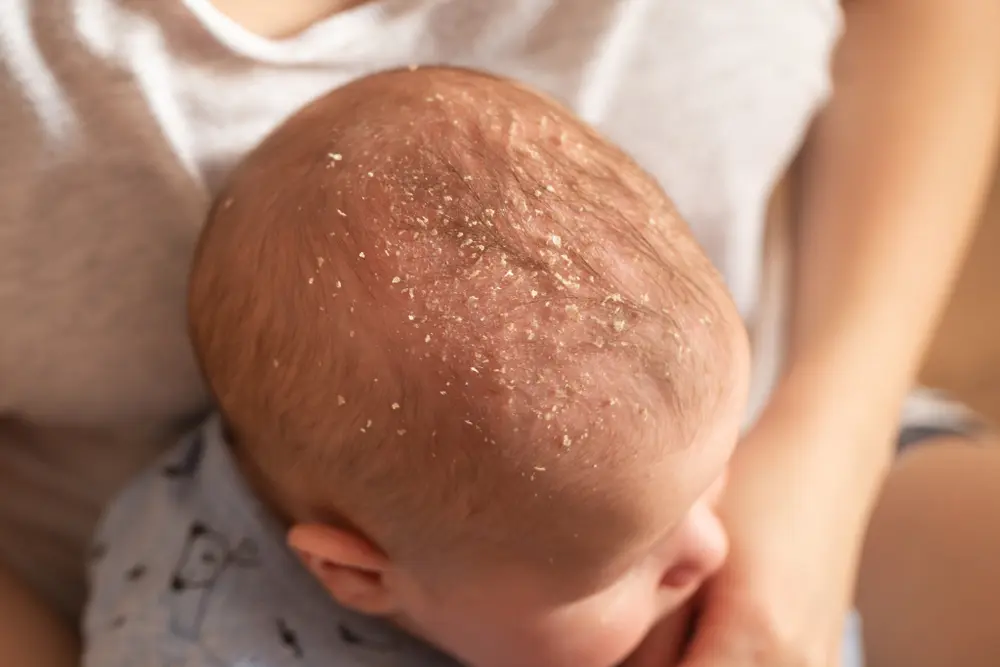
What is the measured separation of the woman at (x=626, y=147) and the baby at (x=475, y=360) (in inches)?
2.4

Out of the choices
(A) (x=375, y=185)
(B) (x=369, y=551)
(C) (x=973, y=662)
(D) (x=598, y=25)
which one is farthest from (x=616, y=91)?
(C) (x=973, y=662)

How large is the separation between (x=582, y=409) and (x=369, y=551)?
149mm

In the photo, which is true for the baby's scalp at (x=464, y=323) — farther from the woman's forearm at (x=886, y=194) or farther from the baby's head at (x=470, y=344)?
the woman's forearm at (x=886, y=194)

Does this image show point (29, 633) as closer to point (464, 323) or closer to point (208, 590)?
point (208, 590)

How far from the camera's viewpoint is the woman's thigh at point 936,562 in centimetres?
65

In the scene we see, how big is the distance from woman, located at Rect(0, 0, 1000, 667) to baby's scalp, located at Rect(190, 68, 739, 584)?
0.08 metres

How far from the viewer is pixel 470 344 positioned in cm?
41

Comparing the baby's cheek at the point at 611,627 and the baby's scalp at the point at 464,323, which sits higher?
the baby's scalp at the point at 464,323

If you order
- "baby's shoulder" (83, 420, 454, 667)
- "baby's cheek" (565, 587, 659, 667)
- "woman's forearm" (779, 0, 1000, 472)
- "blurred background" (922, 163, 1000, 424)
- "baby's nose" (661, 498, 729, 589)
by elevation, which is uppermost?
"woman's forearm" (779, 0, 1000, 472)

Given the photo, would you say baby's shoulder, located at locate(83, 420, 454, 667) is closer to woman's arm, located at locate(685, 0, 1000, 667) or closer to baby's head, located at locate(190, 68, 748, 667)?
baby's head, located at locate(190, 68, 748, 667)

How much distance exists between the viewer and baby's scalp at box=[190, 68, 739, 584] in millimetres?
410

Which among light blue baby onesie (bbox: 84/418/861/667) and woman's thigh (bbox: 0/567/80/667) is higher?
light blue baby onesie (bbox: 84/418/861/667)

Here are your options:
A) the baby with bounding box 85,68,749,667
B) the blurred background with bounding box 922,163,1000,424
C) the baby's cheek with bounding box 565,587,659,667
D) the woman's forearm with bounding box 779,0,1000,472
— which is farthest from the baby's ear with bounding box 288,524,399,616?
the blurred background with bounding box 922,163,1000,424

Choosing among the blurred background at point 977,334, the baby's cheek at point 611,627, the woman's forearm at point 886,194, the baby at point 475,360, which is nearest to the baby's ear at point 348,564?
the baby at point 475,360
